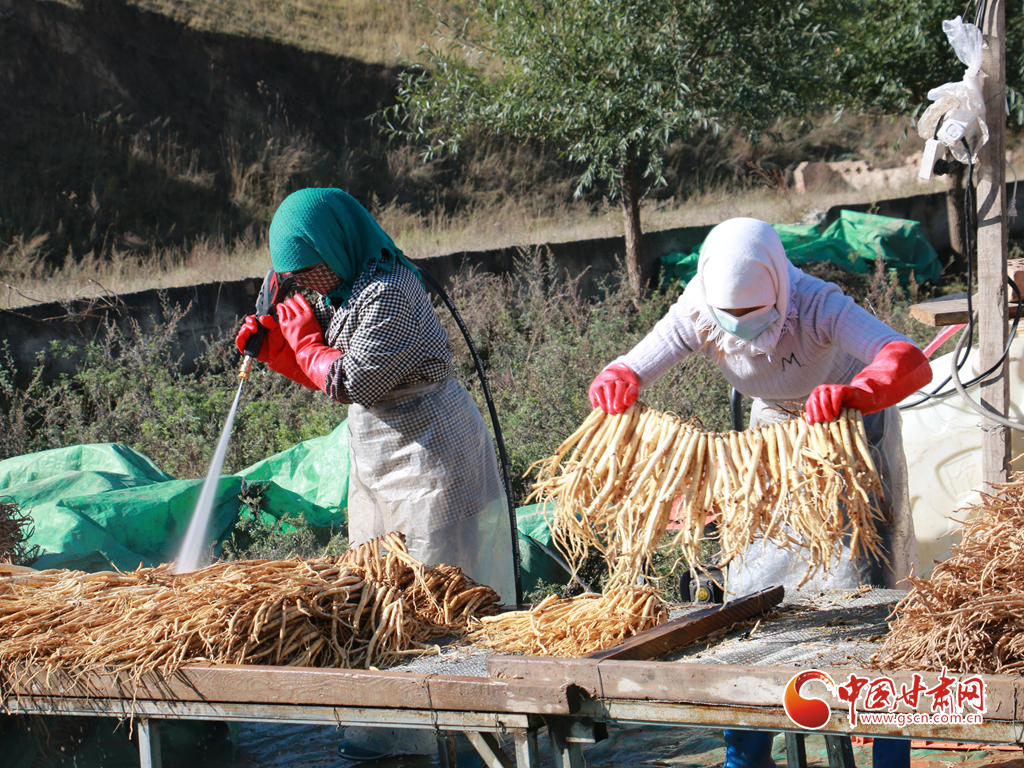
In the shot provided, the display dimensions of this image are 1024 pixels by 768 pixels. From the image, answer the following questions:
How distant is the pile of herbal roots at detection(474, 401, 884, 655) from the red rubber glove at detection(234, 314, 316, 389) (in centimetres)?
127

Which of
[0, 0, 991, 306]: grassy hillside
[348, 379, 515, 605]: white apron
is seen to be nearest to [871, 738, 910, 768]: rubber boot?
[348, 379, 515, 605]: white apron

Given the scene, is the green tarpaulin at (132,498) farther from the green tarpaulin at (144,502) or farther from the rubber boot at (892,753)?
the rubber boot at (892,753)

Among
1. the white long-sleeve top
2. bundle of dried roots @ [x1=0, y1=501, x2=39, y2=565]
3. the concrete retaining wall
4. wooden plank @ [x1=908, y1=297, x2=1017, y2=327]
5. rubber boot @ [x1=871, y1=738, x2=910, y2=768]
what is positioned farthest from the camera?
the concrete retaining wall

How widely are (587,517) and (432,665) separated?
52 centimetres

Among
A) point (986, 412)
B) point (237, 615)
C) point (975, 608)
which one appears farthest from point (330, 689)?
point (986, 412)

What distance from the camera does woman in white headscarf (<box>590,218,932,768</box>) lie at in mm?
2201

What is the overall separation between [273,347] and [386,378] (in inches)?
22.9

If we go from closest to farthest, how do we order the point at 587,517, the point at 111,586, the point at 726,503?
the point at 726,503 → the point at 587,517 → the point at 111,586

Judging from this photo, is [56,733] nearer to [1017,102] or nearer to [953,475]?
[953,475]

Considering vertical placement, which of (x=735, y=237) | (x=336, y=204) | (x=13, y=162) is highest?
(x=13, y=162)

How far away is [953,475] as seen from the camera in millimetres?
4270

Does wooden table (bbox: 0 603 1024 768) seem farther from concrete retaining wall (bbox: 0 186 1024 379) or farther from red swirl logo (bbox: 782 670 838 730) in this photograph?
concrete retaining wall (bbox: 0 186 1024 379)

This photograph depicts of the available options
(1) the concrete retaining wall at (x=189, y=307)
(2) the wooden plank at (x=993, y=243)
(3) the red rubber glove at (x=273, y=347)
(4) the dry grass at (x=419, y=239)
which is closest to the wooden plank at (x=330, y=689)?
(3) the red rubber glove at (x=273, y=347)

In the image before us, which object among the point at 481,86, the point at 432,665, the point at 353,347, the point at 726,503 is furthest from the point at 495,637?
the point at 481,86
